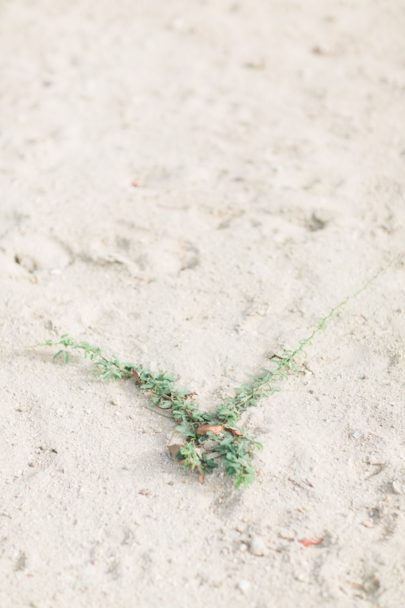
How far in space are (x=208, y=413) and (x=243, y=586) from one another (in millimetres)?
659

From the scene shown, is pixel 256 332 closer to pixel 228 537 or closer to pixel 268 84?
pixel 228 537

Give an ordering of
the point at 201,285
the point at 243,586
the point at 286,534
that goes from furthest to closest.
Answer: the point at 201,285 < the point at 286,534 < the point at 243,586

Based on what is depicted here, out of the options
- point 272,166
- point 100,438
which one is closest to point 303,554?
point 100,438

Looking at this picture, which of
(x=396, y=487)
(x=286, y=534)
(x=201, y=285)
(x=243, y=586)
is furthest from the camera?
(x=201, y=285)

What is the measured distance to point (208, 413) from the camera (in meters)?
2.59

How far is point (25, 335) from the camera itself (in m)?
2.91

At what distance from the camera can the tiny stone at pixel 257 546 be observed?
85.1 inches

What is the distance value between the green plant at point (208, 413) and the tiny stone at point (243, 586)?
1.07 feet

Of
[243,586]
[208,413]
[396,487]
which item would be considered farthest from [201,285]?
[243,586]

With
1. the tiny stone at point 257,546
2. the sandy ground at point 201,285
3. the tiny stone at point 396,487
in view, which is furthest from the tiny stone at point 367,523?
the tiny stone at point 257,546

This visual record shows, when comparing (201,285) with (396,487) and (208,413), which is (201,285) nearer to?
(208,413)

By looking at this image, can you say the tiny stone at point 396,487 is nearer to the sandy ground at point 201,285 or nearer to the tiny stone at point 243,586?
the sandy ground at point 201,285

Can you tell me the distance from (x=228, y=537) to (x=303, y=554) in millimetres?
221

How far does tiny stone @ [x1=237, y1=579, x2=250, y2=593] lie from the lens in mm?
2070
